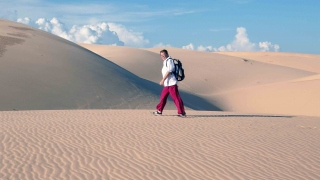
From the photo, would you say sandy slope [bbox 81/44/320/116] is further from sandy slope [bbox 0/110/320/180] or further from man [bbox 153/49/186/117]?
sandy slope [bbox 0/110/320/180]

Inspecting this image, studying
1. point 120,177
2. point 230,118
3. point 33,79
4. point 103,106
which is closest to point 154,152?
point 120,177

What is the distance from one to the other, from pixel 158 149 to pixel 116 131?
7.33ft

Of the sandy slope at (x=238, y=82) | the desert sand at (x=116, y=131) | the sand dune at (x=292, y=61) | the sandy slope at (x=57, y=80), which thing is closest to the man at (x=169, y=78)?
the desert sand at (x=116, y=131)

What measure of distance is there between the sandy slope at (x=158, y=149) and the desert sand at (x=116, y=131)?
2cm

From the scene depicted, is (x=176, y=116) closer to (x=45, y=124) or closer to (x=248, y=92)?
(x=45, y=124)

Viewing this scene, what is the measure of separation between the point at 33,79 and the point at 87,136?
40.9 feet

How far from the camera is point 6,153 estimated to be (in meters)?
8.17

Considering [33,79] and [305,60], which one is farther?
[305,60]

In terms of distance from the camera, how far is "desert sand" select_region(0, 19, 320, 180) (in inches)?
283

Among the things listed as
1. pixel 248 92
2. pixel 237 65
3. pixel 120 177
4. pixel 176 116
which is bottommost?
pixel 120 177

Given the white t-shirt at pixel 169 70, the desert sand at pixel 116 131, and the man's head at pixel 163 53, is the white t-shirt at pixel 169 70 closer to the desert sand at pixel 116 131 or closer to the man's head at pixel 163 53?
the man's head at pixel 163 53

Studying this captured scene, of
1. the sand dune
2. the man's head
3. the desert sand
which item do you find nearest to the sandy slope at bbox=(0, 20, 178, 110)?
the desert sand

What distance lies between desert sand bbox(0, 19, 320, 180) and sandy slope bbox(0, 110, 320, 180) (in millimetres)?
16

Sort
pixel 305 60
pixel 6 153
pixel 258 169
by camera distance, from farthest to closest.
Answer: pixel 305 60 < pixel 6 153 < pixel 258 169
